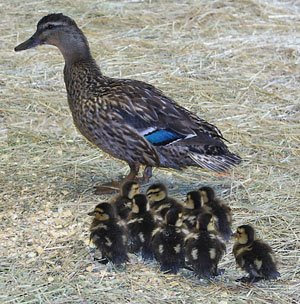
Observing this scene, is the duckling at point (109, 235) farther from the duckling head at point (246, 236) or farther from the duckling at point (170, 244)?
the duckling head at point (246, 236)

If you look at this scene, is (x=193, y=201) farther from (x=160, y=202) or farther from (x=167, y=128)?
(x=167, y=128)

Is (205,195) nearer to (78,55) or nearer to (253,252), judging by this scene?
(253,252)

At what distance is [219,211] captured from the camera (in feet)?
14.9

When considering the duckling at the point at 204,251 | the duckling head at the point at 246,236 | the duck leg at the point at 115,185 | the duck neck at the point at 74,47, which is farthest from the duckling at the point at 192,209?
the duck neck at the point at 74,47

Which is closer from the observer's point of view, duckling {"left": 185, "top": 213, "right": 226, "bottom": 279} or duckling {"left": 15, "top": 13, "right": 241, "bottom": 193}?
duckling {"left": 185, "top": 213, "right": 226, "bottom": 279}

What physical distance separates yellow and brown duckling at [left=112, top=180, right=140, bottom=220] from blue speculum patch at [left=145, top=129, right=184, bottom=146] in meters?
0.37

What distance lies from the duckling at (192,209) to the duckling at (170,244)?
0.23ft

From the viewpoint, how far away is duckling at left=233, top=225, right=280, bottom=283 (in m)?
4.10

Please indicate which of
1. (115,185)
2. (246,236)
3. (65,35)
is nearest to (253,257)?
(246,236)

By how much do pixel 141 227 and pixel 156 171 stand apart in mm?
1269

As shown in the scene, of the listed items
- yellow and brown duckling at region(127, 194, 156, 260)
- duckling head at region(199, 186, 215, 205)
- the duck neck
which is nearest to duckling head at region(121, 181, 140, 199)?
yellow and brown duckling at region(127, 194, 156, 260)

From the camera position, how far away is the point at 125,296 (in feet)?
13.3

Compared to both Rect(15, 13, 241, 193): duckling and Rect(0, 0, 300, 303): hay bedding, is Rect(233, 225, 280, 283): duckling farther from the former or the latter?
Rect(15, 13, 241, 193): duckling

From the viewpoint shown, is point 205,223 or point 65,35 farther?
point 65,35
